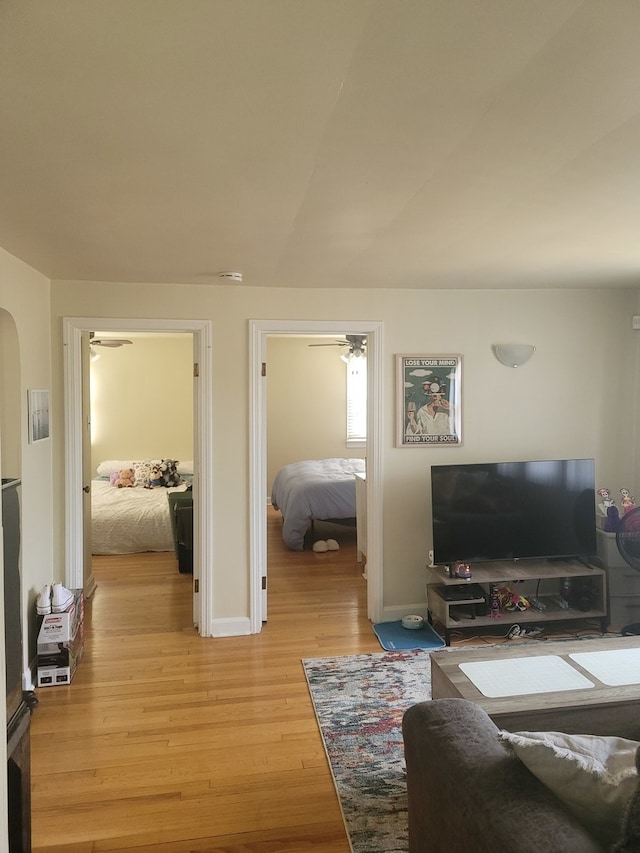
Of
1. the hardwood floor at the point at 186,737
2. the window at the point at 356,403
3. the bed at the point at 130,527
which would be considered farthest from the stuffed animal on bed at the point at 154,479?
the window at the point at 356,403

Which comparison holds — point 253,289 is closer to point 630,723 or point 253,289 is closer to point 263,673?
point 263,673

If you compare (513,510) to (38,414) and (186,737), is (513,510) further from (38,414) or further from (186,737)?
(38,414)

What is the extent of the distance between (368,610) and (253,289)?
2.36m

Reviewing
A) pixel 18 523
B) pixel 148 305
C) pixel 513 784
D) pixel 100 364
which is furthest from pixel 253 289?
pixel 100 364

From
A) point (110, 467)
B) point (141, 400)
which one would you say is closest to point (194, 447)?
point (110, 467)

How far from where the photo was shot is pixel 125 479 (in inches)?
258

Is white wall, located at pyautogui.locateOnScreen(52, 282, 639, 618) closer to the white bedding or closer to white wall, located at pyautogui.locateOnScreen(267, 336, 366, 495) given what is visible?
→ the white bedding

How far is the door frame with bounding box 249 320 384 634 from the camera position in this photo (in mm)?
3795

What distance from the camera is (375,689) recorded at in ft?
10.2

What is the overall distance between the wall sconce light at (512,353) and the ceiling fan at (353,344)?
3.01 metres

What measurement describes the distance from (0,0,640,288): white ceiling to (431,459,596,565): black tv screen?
156 cm

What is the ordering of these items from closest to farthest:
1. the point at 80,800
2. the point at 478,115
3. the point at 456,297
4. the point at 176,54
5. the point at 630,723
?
the point at 176,54
the point at 478,115
the point at 630,723
the point at 80,800
the point at 456,297

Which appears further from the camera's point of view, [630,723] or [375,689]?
[375,689]

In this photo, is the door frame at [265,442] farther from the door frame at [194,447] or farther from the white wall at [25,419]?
the white wall at [25,419]
